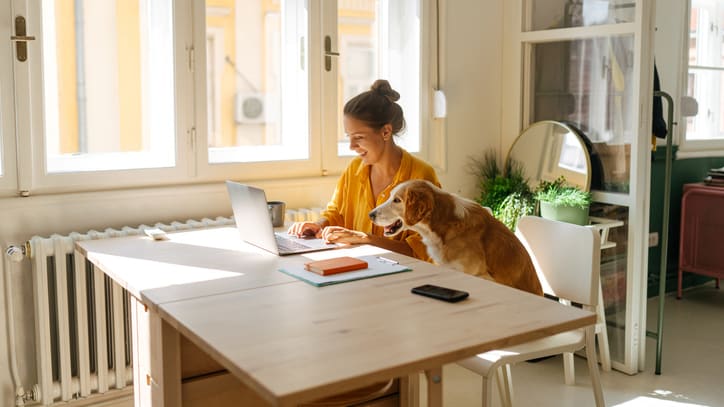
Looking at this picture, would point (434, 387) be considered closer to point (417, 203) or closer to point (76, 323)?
point (417, 203)

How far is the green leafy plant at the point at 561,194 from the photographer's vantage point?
127 inches

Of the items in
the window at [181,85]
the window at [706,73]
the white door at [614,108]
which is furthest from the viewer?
the window at [706,73]

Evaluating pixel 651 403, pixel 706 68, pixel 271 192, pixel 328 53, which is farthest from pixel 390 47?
pixel 706 68

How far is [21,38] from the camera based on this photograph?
2.48 meters

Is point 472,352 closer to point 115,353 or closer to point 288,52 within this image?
point 115,353

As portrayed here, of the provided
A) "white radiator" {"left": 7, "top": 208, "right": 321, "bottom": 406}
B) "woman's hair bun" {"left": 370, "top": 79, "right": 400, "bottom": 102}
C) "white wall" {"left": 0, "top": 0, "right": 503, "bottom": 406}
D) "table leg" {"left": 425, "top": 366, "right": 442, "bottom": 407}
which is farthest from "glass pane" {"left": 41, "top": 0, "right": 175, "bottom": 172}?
"table leg" {"left": 425, "top": 366, "right": 442, "bottom": 407}

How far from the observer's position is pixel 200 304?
1.67 meters

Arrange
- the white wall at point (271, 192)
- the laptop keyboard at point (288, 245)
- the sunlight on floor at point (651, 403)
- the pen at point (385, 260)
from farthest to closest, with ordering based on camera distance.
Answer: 1. the sunlight on floor at point (651, 403)
2. the white wall at point (271, 192)
3. the laptop keyboard at point (288, 245)
4. the pen at point (385, 260)

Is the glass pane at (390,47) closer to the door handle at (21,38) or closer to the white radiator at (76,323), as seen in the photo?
the white radiator at (76,323)

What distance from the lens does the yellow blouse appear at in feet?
8.37

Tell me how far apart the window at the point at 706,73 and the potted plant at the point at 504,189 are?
151 centimetres

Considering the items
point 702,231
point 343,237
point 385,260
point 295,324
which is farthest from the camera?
point 702,231

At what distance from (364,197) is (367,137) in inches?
8.9

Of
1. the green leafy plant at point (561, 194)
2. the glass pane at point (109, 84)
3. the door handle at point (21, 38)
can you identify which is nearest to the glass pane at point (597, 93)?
the green leafy plant at point (561, 194)
